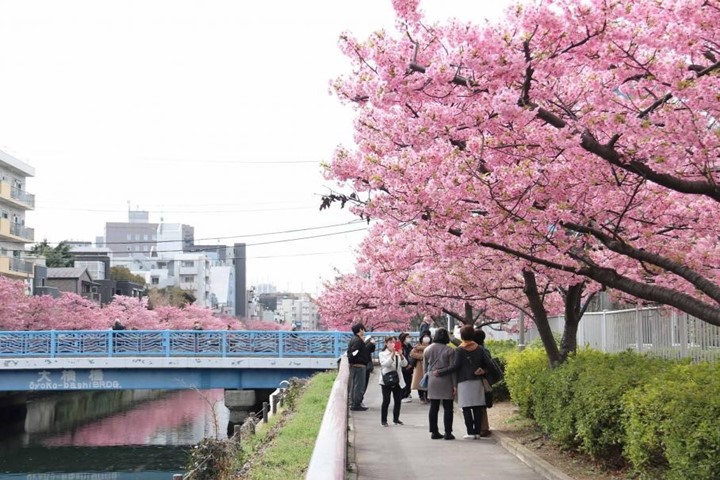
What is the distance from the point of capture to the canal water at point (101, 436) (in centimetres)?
2862

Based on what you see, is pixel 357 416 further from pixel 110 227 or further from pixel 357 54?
pixel 110 227

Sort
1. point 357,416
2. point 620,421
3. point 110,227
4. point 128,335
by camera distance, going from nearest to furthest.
Answer: point 620,421 → point 357,416 → point 128,335 → point 110,227

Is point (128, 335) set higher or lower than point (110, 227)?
lower

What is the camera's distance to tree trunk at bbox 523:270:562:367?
12.6m

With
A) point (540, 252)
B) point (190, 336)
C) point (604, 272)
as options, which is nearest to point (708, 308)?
point (604, 272)

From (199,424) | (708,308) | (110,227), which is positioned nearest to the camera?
(708,308)

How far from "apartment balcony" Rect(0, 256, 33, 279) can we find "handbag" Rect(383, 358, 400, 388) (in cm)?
4297

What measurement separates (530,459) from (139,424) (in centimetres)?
3426

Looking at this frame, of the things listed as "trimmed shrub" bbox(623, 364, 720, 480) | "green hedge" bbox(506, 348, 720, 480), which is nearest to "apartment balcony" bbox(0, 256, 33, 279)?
"green hedge" bbox(506, 348, 720, 480)

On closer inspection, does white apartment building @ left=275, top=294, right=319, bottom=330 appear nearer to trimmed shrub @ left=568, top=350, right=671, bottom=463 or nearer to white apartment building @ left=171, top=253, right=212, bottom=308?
white apartment building @ left=171, top=253, right=212, bottom=308

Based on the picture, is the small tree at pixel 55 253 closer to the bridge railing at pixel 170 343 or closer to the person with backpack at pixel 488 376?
the bridge railing at pixel 170 343

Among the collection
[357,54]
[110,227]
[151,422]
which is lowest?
[151,422]

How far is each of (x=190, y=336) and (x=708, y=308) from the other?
28.0 metres

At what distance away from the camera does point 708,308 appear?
735 cm
